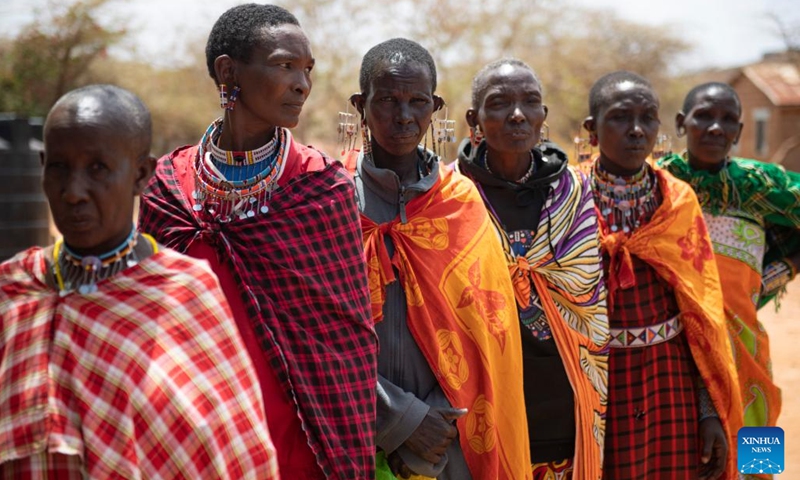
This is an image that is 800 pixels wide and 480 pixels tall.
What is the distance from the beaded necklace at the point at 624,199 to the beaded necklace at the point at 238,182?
1849 mm

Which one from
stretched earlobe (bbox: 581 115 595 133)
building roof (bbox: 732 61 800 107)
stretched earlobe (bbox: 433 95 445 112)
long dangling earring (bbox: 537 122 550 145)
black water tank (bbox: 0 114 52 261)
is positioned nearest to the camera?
stretched earlobe (bbox: 433 95 445 112)

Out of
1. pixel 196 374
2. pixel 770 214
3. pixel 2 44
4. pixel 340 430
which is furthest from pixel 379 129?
pixel 2 44

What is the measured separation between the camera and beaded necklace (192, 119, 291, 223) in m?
2.87

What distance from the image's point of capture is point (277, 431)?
278cm

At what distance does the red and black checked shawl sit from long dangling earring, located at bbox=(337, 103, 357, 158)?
643 mm

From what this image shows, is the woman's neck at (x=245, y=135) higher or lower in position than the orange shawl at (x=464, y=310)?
higher

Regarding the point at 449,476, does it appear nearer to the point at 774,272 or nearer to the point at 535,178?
the point at 535,178

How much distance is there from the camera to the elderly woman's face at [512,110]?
391 centimetres

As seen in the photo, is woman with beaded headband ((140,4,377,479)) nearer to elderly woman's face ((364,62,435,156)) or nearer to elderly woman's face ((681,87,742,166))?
elderly woman's face ((364,62,435,156))

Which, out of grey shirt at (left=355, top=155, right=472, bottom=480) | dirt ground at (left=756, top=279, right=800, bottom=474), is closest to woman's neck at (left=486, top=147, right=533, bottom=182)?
grey shirt at (left=355, top=155, right=472, bottom=480)

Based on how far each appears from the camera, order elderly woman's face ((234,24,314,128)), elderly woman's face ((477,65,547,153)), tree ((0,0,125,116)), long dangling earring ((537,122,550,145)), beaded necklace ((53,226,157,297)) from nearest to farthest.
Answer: beaded necklace ((53,226,157,297)), elderly woman's face ((234,24,314,128)), elderly woman's face ((477,65,547,153)), long dangling earring ((537,122,550,145)), tree ((0,0,125,116))

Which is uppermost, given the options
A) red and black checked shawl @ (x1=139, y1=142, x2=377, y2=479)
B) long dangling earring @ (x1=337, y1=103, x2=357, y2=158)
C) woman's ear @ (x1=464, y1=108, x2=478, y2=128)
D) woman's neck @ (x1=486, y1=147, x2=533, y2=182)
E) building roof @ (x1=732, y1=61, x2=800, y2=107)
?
building roof @ (x1=732, y1=61, x2=800, y2=107)

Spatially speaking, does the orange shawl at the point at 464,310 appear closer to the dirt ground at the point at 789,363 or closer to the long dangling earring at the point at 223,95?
the long dangling earring at the point at 223,95

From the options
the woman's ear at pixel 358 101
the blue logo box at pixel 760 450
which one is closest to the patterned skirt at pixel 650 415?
the blue logo box at pixel 760 450
